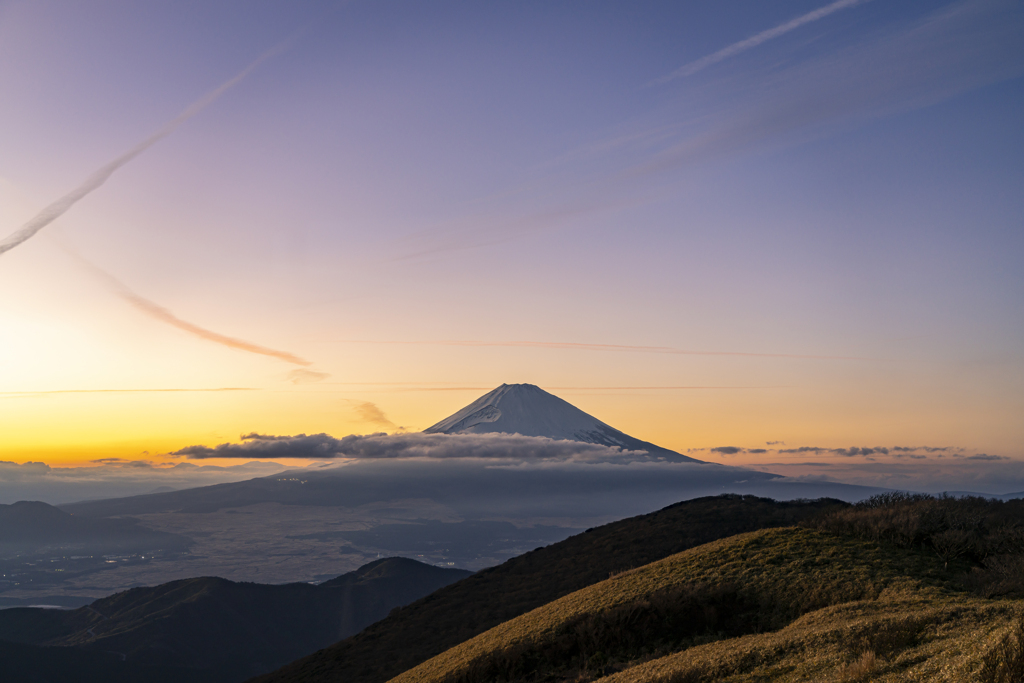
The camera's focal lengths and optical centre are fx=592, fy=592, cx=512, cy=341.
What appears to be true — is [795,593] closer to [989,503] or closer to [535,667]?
[535,667]

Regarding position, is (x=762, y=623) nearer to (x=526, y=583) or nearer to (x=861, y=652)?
(x=861, y=652)

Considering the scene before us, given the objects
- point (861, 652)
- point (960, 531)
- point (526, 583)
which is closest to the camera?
point (861, 652)

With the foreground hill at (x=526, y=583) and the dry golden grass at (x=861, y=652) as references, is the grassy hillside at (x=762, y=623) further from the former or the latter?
the foreground hill at (x=526, y=583)

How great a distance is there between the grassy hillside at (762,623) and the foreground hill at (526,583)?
439 inches

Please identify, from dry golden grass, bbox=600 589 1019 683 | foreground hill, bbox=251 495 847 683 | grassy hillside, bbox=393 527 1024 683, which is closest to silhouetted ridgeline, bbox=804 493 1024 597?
grassy hillside, bbox=393 527 1024 683

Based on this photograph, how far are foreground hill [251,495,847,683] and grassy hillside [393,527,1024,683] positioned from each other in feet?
36.6

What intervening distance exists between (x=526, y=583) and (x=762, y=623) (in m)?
28.4

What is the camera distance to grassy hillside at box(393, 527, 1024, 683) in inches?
420

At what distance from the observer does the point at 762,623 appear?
17.3m

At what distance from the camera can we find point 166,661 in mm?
160375

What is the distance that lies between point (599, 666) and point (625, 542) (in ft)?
104

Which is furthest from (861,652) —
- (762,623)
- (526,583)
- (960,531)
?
(526,583)

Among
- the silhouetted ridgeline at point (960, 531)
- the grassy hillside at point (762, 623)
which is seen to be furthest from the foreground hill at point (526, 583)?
the grassy hillside at point (762, 623)

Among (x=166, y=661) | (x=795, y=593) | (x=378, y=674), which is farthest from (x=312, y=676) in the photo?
(x=166, y=661)
